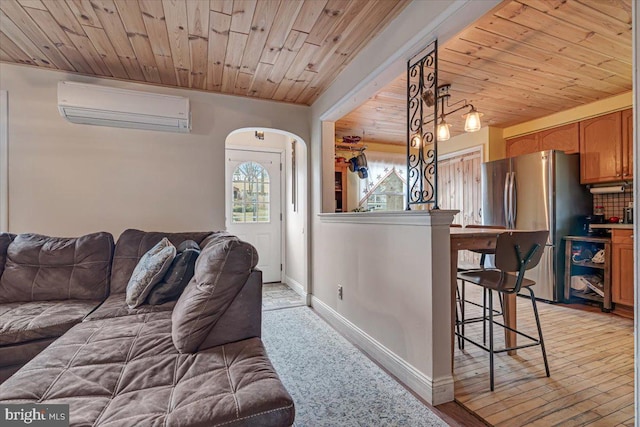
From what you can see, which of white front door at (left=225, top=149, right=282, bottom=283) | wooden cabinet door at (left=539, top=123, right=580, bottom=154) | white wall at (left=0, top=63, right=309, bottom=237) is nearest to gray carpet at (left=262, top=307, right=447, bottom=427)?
white wall at (left=0, top=63, right=309, bottom=237)

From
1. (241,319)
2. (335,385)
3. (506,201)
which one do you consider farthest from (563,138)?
(241,319)

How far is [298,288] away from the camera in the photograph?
13.6 feet

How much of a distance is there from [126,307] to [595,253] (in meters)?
4.64

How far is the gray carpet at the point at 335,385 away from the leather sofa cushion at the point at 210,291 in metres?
0.72

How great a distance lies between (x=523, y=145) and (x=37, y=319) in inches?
A: 217

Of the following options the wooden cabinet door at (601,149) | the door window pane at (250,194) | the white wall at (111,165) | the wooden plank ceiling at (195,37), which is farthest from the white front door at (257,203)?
the wooden cabinet door at (601,149)

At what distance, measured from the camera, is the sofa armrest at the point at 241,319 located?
141 centimetres

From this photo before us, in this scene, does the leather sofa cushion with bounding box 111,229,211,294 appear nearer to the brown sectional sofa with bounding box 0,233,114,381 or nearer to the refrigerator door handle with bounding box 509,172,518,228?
the brown sectional sofa with bounding box 0,233,114,381

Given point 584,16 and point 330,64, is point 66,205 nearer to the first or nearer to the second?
point 330,64

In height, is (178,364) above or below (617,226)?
below

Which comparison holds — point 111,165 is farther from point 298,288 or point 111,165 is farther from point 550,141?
point 550,141

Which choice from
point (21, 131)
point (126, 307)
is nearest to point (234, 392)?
point (126, 307)

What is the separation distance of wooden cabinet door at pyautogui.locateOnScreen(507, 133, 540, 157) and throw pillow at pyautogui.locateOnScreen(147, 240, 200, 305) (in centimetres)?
460

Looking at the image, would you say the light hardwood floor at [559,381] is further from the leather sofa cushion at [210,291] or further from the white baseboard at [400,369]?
the leather sofa cushion at [210,291]
